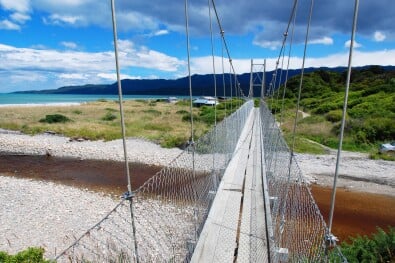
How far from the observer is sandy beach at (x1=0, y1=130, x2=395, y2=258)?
5.80 m

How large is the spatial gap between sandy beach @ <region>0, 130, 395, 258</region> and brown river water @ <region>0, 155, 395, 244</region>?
49 centimetres

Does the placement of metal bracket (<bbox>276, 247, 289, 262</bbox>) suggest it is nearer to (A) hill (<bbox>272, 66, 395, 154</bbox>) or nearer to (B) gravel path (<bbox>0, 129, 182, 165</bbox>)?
(A) hill (<bbox>272, 66, 395, 154</bbox>)

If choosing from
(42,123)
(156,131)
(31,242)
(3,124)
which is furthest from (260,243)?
(3,124)

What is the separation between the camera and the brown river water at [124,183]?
22.1 ft

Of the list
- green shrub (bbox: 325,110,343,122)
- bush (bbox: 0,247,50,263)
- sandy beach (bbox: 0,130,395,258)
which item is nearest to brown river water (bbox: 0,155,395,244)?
sandy beach (bbox: 0,130,395,258)

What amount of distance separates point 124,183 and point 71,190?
1371mm

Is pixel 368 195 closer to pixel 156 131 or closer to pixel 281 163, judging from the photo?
pixel 281 163

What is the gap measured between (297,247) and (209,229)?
723mm

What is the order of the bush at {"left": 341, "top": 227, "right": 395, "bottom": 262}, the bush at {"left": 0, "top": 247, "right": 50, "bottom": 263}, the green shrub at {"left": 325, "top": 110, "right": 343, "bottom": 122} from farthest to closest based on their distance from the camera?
the green shrub at {"left": 325, "top": 110, "right": 343, "bottom": 122} < the bush at {"left": 341, "top": 227, "right": 395, "bottom": 262} < the bush at {"left": 0, "top": 247, "right": 50, "bottom": 263}

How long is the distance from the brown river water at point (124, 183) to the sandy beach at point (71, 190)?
0.49 m

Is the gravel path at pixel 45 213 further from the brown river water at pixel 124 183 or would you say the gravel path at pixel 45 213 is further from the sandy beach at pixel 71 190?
the brown river water at pixel 124 183

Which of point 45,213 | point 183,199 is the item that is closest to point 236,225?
point 183,199

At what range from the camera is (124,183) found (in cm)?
924

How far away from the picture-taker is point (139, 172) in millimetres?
10422
